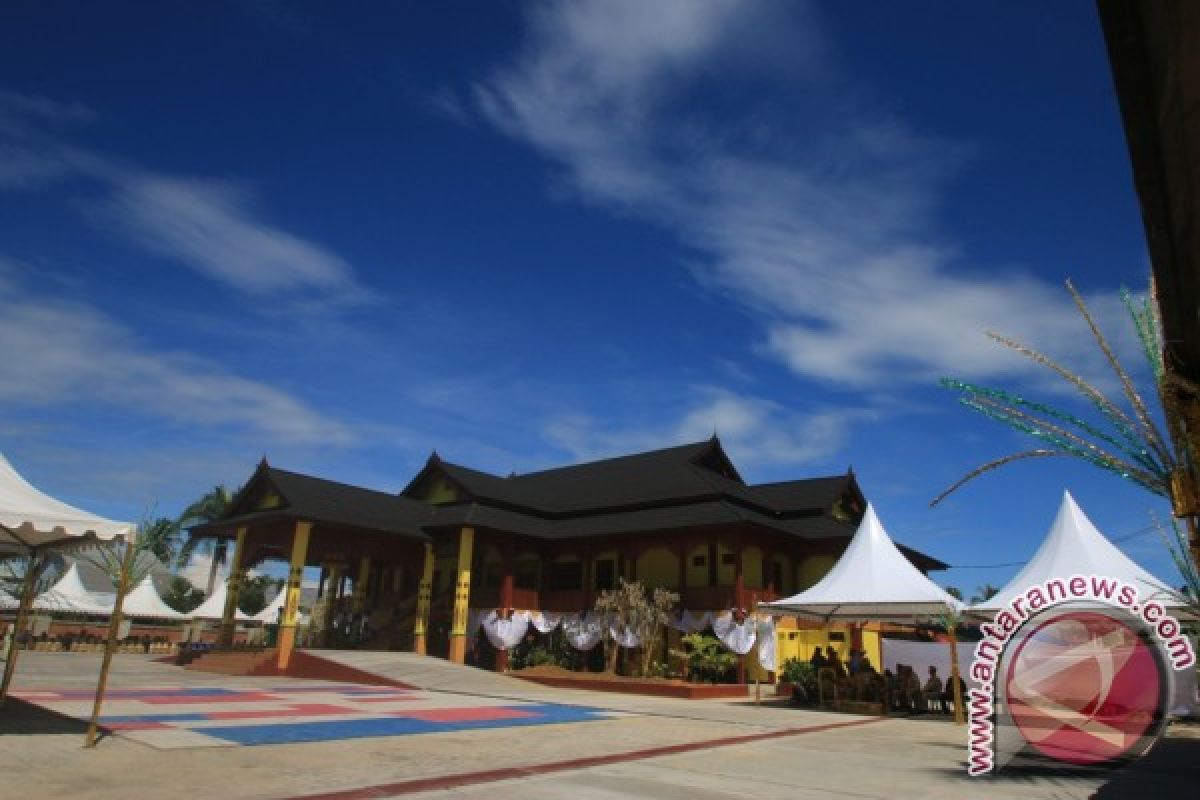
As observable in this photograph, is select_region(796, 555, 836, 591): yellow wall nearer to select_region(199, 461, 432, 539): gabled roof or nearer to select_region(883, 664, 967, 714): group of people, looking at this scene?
select_region(883, 664, 967, 714): group of people

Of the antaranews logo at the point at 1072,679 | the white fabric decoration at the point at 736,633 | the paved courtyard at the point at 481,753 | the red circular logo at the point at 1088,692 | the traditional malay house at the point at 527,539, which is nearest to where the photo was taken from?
the paved courtyard at the point at 481,753

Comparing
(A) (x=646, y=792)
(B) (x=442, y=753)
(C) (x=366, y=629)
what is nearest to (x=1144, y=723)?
(A) (x=646, y=792)

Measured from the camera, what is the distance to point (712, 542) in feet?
78.8

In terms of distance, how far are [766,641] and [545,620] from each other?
7.93 metres

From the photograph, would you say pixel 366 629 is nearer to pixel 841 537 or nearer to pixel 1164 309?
pixel 841 537

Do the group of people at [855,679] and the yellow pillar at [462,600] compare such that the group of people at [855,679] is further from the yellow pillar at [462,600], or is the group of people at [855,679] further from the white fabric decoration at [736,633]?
the yellow pillar at [462,600]

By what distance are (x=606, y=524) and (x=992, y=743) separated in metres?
18.7

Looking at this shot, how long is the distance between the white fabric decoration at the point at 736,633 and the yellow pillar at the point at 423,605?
35.8 ft

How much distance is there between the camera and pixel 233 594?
26.7 metres

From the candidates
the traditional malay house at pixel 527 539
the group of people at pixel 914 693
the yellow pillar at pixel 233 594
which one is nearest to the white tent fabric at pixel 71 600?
the traditional malay house at pixel 527 539

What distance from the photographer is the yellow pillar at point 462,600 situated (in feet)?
84.1

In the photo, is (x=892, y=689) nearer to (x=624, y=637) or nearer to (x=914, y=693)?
(x=914, y=693)

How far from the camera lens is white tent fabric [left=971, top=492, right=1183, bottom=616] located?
15.5 meters

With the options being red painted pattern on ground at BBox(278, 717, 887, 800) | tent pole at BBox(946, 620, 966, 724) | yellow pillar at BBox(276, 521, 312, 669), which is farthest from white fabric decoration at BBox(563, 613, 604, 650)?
red painted pattern on ground at BBox(278, 717, 887, 800)
